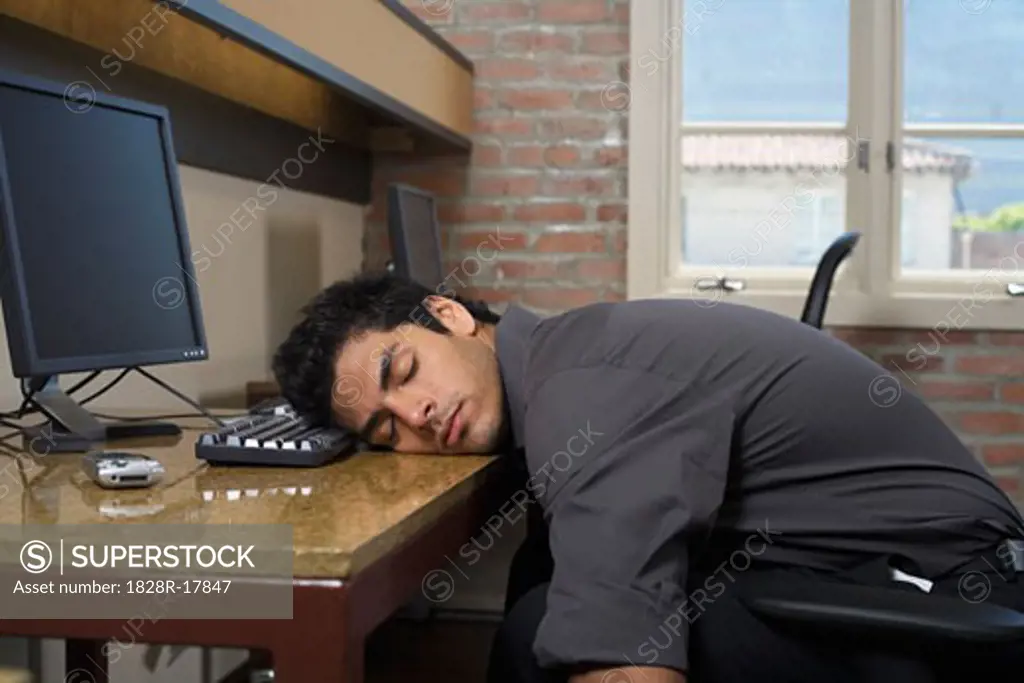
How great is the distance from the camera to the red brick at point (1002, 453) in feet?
10.5

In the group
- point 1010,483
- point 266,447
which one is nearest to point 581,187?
point 1010,483

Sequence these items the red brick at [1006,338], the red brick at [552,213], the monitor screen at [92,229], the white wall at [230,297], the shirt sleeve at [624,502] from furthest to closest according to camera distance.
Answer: the red brick at [552,213], the red brick at [1006,338], the white wall at [230,297], the monitor screen at [92,229], the shirt sleeve at [624,502]

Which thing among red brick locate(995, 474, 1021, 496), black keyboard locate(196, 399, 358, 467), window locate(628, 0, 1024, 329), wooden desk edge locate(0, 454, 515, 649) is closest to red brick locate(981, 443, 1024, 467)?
red brick locate(995, 474, 1021, 496)

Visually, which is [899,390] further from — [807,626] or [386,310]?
[386,310]

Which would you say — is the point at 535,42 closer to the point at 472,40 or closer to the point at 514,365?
the point at 472,40

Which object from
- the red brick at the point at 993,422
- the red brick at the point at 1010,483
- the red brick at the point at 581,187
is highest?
the red brick at the point at 581,187

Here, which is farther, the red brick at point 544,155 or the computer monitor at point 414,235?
the red brick at point 544,155

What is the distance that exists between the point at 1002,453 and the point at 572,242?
1.30m

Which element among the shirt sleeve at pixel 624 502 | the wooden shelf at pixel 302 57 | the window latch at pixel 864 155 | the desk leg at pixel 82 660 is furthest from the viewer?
the window latch at pixel 864 155

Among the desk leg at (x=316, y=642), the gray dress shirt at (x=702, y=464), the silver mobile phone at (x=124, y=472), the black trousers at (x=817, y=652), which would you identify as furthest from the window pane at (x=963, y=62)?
the desk leg at (x=316, y=642)

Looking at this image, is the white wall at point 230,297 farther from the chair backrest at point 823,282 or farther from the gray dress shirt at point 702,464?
the chair backrest at point 823,282

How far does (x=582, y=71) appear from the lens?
3385mm

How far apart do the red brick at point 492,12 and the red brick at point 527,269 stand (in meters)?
0.69

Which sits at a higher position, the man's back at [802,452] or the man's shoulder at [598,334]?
the man's shoulder at [598,334]
